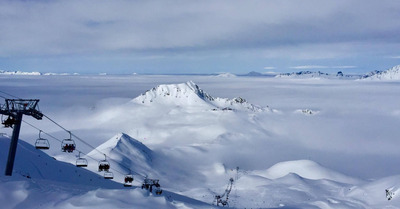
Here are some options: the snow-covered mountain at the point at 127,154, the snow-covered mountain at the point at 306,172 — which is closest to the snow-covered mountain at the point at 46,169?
the snow-covered mountain at the point at 127,154

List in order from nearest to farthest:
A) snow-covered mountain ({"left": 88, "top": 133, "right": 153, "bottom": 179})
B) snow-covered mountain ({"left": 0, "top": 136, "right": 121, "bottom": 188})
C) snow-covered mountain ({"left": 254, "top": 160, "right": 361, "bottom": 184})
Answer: snow-covered mountain ({"left": 0, "top": 136, "right": 121, "bottom": 188}) < snow-covered mountain ({"left": 254, "top": 160, "right": 361, "bottom": 184}) < snow-covered mountain ({"left": 88, "top": 133, "right": 153, "bottom": 179})

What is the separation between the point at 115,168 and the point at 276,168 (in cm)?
6358

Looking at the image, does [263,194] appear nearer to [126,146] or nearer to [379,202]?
[379,202]

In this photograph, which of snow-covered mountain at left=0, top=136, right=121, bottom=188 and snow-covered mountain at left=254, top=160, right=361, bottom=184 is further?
snow-covered mountain at left=254, top=160, right=361, bottom=184

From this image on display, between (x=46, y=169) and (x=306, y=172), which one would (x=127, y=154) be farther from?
(x=46, y=169)

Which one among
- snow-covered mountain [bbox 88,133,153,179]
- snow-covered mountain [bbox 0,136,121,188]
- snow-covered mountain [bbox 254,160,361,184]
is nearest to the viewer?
snow-covered mountain [bbox 0,136,121,188]

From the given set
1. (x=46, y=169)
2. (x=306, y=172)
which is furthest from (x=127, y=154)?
(x=46, y=169)

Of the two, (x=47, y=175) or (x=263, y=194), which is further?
(x=263, y=194)

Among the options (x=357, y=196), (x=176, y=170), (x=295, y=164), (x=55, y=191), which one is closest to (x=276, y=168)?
(x=295, y=164)

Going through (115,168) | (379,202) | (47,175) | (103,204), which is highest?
(103,204)

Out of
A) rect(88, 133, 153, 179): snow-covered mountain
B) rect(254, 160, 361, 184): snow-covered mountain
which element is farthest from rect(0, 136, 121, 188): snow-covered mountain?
rect(254, 160, 361, 184): snow-covered mountain

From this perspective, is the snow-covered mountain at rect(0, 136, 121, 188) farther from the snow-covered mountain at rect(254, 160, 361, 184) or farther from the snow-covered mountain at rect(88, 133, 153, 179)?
the snow-covered mountain at rect(254, 160, 361, 184)

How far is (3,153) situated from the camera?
5456cm

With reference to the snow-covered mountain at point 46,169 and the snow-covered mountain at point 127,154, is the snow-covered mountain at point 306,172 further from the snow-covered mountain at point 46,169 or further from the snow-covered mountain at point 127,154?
the snow-covered mountain at point 46,169
